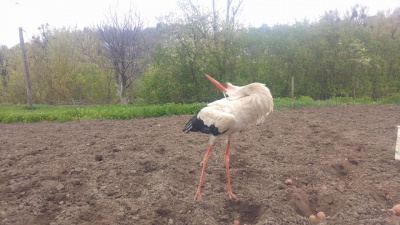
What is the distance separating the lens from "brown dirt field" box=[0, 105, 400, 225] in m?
3.80

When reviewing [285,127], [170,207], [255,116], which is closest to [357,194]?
[255,116]

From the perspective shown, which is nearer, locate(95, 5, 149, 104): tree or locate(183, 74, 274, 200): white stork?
locate(183, 74, 274, 200): white stork

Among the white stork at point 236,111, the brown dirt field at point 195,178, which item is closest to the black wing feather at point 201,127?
the white stork at point 236,111

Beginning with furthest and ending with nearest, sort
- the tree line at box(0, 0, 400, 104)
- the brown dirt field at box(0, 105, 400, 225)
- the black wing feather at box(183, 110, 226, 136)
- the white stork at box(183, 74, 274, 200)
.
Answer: the tree line at box(0, 0, 400, 104), the black wing feather at box(183, 110, 226, 136), the white stork at box(183, 74, 274, 200), the brown dirt field at box(0, 105, 400, 225)

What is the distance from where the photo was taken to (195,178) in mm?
5043

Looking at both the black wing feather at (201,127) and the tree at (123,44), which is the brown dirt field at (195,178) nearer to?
the black wing feather at (201,127)

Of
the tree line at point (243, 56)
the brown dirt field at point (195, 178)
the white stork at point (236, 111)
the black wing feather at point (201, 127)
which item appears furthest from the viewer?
the tree line at point (243, 56)

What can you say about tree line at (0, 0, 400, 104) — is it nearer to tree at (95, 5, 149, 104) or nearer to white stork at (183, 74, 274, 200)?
tree at (95, 5, 149, 104)

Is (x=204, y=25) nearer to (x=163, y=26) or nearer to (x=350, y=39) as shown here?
(x=163, y=26)

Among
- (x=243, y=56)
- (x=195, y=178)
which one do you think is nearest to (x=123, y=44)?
(x=243, y=56)

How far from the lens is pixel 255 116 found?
443cm

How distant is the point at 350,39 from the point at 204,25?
8.22m

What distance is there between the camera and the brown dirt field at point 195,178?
380 cm

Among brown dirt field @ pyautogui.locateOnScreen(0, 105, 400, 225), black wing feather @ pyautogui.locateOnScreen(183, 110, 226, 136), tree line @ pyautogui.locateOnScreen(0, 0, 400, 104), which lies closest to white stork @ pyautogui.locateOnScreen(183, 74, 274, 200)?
black wing feather @ pyautogui.locateOnScreen(183, 110, 226, 136)
